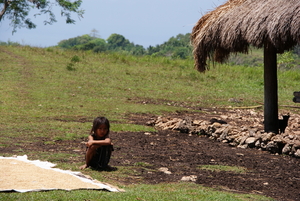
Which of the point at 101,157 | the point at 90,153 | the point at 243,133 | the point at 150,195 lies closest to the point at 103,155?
the point at 101,157

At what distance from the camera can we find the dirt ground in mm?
5719

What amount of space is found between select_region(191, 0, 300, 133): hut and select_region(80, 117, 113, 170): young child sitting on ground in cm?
389

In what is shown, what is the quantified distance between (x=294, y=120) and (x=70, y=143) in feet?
19.5

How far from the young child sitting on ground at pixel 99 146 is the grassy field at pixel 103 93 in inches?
12.4

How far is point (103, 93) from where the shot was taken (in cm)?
1616

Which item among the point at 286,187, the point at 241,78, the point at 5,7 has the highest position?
the point at 5,7

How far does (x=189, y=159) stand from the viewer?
7.30 meters

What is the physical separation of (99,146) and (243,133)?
3842mm

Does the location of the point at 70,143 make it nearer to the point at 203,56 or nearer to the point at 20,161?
the point at 20,161

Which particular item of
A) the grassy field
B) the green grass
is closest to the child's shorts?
the grassy field

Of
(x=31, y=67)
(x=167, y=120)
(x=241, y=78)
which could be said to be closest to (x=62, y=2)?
(x=31, y=67)

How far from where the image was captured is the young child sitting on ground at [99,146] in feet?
19.1

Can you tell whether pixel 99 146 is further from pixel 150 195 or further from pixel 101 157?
pixel 150 195

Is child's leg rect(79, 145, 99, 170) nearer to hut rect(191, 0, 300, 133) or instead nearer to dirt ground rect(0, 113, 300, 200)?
dirt ground rect(0, 113, 300, 200)
